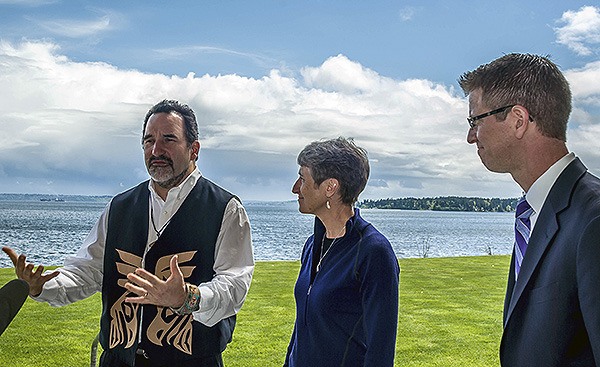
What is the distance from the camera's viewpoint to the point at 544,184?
184 centimetres

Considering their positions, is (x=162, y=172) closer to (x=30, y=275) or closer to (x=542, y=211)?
(x=30, y=275)

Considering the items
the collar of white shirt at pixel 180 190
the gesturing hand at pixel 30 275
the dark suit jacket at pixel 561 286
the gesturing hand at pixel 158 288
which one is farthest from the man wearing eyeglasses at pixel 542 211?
the gesturing hand at pixel 30 275

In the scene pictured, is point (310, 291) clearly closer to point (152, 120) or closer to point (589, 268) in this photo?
point (152, 120)

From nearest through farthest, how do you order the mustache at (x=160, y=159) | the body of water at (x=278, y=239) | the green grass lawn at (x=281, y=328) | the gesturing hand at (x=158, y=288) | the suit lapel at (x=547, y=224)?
the suit lapel at (x=547, y=224) < the gesturing hand at (x=158, y=288) < the mustache at (x=160, y=159) < the green grass lawn at (x=281, y=328) < the body of water at (x=278, y=239)

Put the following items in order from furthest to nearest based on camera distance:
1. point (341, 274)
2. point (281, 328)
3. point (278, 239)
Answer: point (278, 239), point (281, 328), point (341, 274)

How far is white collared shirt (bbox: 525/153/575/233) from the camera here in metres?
1.83

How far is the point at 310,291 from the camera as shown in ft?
9.23

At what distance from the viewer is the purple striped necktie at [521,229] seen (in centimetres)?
197

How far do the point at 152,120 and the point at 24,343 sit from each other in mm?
5085

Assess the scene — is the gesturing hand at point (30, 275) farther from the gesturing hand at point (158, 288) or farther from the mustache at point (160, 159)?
the mustache at point (160, 159)

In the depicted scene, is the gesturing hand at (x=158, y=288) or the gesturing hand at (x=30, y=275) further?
the gesturing hand at (x=30, y=275)

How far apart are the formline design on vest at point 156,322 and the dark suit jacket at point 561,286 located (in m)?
1.60

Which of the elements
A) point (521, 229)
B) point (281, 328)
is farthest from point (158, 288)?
point (281, 328)

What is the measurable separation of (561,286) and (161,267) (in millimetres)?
1970
